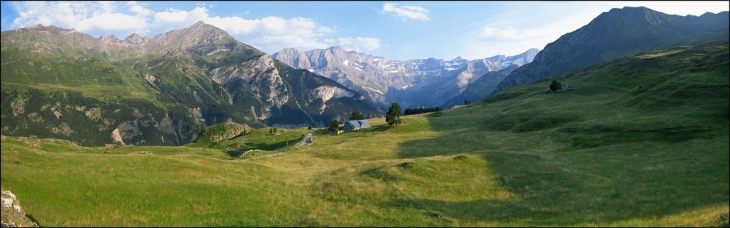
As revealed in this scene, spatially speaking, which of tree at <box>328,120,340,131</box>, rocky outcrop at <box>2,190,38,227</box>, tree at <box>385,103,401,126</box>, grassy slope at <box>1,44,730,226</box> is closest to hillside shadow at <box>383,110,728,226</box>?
grassy slope at <box>1,44,730,226</box>

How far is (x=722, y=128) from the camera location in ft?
171

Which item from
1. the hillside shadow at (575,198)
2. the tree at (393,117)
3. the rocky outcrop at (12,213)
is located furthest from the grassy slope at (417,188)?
the tree at (393,117)

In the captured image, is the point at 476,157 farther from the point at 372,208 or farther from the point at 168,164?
the point at 168,164

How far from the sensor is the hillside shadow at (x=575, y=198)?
27781 mm

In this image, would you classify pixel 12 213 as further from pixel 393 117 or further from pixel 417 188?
pixel 393 117

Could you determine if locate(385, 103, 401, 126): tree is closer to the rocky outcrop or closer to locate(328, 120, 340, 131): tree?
locate(328, 120, 340, 131): tree

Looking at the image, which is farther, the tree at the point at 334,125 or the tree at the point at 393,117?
the tree at the point at 334,125

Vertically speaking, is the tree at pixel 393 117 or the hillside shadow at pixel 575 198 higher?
the tree at pixel 393 117

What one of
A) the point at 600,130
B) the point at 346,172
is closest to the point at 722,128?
the point at 600,130

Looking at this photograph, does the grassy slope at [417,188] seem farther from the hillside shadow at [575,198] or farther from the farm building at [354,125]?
the farm building at [354,125]

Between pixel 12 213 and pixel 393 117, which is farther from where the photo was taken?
pixel 393 117

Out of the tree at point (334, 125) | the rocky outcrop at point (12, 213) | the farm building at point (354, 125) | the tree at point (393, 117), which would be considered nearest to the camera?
the rocky outcrop at point (12, 213)

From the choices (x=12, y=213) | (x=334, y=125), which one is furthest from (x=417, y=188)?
(x=334, y=125)

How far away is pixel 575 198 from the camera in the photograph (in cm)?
3328
